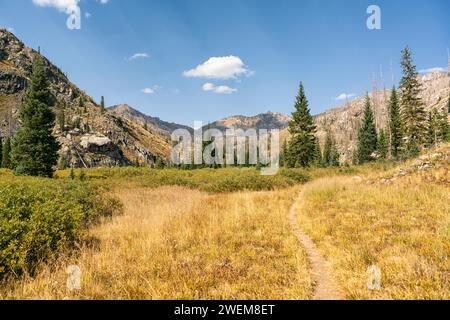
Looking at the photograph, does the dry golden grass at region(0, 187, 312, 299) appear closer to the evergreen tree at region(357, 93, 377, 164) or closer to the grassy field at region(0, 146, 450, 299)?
the grassy field at region(0, 146, 450, 299)

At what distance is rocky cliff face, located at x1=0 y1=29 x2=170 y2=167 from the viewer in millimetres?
112250

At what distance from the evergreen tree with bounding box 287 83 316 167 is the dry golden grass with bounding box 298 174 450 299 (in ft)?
113

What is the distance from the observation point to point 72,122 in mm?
121938

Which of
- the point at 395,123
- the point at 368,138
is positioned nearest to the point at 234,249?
the point at 395,123

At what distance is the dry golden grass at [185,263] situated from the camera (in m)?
4.97

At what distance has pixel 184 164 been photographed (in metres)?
87.1

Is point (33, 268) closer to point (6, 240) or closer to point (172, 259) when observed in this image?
point (6, 240)

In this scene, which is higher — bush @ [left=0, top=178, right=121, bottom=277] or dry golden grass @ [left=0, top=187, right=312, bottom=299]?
bush @ [left=0, top=178, right=121, bottom=277]

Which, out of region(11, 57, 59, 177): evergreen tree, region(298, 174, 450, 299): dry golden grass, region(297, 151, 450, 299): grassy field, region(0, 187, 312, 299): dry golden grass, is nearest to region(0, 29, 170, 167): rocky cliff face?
region(11, 57, 59, 177): evergreen tree

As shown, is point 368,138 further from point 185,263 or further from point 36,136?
point 185,263

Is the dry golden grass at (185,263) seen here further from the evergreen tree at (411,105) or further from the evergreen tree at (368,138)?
the evergreen tree at (368,138)

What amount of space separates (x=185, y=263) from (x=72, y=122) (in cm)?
13490
